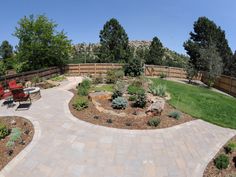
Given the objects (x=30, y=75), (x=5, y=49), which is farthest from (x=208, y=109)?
(x=5, y=49)

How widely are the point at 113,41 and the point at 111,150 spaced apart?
1137 inches

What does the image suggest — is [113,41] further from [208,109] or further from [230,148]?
[230,148]

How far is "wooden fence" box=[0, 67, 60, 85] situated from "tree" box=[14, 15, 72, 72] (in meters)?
2.26

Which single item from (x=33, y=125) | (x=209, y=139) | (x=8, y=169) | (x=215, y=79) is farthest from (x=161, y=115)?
(x=215, y=79)

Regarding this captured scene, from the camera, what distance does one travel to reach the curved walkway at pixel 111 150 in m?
6.08

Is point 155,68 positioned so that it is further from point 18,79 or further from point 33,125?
point 33,125

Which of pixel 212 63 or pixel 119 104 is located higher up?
pixel 212 63

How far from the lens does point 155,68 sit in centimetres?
2630

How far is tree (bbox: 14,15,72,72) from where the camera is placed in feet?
76.2

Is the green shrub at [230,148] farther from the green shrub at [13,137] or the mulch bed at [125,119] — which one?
the green shrub at [13,137]

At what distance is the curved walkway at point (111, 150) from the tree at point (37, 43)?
15072 millimetres

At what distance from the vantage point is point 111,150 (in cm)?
712

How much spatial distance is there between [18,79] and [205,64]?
18.8 meters

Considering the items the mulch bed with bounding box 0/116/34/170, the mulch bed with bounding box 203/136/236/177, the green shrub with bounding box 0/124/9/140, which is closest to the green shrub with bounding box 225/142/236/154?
the mulch bed with bounding box 203/136/236/177
